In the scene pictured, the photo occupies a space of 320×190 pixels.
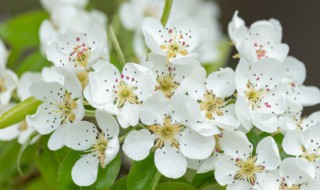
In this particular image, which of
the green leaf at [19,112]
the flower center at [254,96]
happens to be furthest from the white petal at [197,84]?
the green leaf at [19,112]

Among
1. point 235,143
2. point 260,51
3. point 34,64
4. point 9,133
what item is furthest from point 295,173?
point 34,64

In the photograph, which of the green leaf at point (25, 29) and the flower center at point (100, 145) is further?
the green leaf at point (25, 29)

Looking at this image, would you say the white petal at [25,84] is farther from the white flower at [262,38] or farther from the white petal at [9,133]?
the white flower at [262,38]

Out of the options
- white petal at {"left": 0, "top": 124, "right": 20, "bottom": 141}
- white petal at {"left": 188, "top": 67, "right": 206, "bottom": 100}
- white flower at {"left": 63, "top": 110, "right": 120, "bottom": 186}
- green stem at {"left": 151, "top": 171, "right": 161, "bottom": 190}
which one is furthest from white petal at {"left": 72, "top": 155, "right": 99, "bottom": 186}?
white petal at {"left": 0, "top": 124, "right": 20, "bottom": 141}

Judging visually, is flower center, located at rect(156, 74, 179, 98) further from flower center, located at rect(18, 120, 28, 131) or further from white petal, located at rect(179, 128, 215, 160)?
flower center, located at rect(18, 120, 28, 131)

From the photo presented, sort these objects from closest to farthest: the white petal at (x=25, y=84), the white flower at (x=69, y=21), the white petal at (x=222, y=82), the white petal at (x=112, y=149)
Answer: the white petal at (x=112, y=149) < the white petal at (x=222, y=82) < the white petal at (x=25, y=84) < the white flower at (x=69, y=21)

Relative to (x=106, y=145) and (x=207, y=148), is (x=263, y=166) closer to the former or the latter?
(x=207, y=148)
